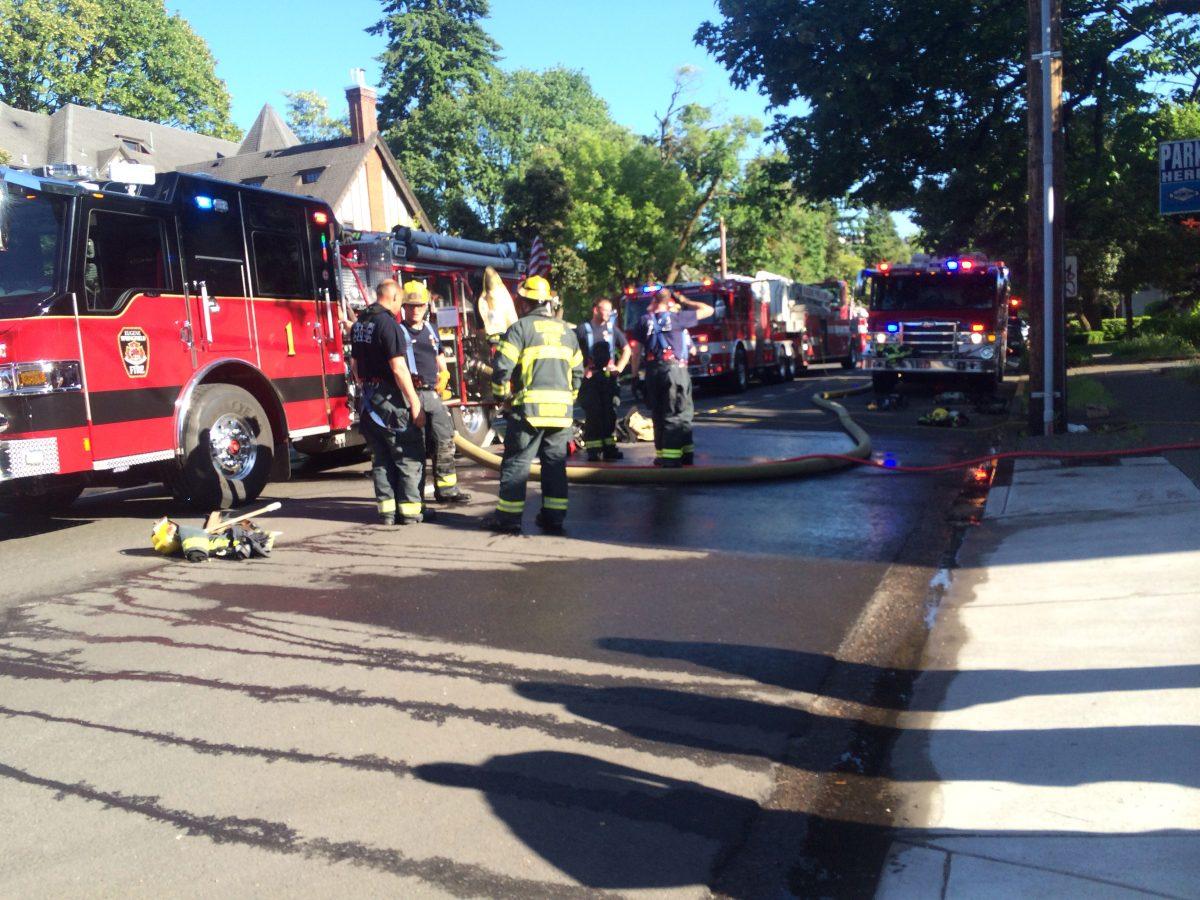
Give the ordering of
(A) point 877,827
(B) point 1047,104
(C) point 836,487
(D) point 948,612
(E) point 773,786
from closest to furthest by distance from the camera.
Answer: (A) point 877,827 → (E) point 773,786 → (D) point 948,612 → (C) point 836,487 → (B) point 1047,104

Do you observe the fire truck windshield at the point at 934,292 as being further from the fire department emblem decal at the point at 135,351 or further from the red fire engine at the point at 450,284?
the fire department emblem decal at the point at 135,351

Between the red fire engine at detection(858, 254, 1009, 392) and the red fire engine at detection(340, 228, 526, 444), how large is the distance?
8843 mm

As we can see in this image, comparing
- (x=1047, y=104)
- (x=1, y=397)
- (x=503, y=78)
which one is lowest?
(x=1, y=397)

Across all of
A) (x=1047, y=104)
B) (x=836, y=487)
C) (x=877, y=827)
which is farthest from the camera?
(x=1047, y=104)

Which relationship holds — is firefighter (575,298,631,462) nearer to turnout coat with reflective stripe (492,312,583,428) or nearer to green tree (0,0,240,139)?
turnout coat with reflective stripe (492,312,583,428)

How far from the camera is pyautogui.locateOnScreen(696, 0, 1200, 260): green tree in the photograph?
19.4 metres

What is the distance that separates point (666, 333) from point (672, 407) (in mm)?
781

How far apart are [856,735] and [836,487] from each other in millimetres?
5825

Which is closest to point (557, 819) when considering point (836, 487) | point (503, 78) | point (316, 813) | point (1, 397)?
point (316, 813)

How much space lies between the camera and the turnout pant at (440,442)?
8.95m

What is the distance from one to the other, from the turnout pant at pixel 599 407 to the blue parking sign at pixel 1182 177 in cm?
541

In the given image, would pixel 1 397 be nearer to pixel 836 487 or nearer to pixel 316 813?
pixel 316 813

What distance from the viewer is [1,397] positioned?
23.9 feet

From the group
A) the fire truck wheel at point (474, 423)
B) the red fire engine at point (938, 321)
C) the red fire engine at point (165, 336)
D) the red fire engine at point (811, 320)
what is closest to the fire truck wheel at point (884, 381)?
the red fire engine at point (938, 321)
